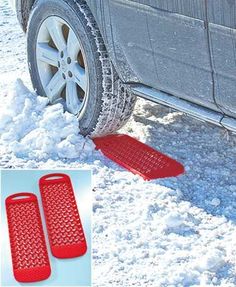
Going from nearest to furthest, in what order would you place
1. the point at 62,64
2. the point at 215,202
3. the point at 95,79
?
1. the point at 215,202
2. the point at 95,79
3. the point at 62,64

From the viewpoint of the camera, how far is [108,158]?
502cm

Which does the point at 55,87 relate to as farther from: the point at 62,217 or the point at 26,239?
the point at 26,239

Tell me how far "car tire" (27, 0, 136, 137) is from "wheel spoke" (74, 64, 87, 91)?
0.07 m

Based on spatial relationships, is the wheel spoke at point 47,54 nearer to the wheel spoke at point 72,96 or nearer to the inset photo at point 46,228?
the wheel spoke at point 72,96

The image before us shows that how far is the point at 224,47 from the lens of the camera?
4.05 metres

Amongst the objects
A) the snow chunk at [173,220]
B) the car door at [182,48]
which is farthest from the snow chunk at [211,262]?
the car door at [182,48]

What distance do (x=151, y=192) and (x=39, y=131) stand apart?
81 centimetres

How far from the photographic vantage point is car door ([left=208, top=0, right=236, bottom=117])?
3.98 metres

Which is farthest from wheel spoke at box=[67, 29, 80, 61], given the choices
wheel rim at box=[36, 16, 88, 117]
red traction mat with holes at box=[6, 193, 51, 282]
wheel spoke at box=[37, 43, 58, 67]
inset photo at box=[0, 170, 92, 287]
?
red traction mat with holes at box=[6, 193, 51, 282]

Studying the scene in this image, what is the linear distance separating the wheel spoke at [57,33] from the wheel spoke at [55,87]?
17cm

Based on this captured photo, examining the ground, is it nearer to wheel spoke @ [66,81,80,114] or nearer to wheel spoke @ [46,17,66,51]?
wheel spoke @ [66,81,80,114]

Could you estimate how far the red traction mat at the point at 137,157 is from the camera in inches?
190

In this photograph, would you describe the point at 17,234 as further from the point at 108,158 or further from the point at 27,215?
the point at 108,158

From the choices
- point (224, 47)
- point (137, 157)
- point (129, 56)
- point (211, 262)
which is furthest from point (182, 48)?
point (211, 262)
